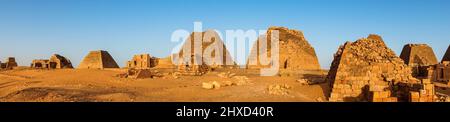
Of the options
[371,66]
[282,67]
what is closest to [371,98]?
[371,66]

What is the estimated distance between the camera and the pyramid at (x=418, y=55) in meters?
35.2

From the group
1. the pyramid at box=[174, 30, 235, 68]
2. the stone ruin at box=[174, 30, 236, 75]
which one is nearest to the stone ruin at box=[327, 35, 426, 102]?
the stone ruin at box=[174, 30, 236, 75]

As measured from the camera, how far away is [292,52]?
30312 millimetres

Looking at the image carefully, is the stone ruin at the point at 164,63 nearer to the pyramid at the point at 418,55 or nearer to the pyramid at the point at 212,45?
the pyramid at the point at 212,45

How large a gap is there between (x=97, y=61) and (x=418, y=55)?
31.5 m

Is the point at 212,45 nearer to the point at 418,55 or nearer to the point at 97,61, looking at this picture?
the point at 97,61

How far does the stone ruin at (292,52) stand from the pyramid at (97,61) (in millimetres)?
14136

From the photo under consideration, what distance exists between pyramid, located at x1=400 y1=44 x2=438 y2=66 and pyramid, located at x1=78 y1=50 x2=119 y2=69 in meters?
29.6

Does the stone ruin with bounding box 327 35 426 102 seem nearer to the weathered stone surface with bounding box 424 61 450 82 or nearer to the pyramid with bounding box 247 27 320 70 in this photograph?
the weathered stone surface with bounding box 424 61 450 82

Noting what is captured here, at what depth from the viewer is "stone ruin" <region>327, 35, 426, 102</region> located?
10.3 m

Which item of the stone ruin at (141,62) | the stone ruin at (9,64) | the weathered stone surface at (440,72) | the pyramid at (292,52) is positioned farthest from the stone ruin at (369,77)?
the stone ruin at (9,64)

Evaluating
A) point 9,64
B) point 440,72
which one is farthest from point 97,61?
point 440,72
